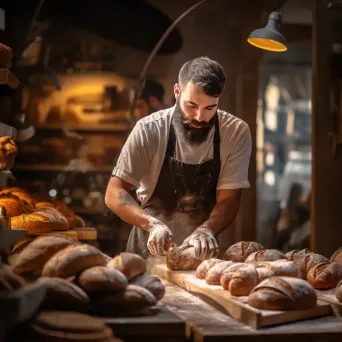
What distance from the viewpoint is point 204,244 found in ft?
10.2

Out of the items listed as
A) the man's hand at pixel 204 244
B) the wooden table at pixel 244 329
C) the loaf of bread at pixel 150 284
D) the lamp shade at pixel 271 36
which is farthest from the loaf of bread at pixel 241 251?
the lamp shade at pixel 271 36

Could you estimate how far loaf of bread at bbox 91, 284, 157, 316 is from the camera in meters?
1.97

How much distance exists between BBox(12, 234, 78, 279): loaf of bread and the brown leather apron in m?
1.62

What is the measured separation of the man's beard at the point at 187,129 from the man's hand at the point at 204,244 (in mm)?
706

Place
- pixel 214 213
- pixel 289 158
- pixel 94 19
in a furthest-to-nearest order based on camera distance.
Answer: pixel 289 158 < pixel 94 19 < pixel 214 213

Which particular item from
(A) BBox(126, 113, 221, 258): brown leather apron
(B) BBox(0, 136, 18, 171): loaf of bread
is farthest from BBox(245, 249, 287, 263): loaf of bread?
(B) BBox(0, 136, 18, 171): loaf of bread

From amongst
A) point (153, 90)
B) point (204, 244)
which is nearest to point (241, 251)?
point (204, 244)

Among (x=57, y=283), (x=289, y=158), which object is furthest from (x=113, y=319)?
(x=289, y=158)

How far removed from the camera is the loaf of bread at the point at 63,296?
6.11 ft

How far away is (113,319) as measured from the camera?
6.36 feet

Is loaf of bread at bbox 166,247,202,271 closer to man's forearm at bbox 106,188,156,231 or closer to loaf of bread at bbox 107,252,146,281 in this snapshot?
man's forearm at bbox 106,188,156,231

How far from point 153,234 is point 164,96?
13.2ft

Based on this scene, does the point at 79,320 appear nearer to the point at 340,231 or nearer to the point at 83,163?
the point at 340,231

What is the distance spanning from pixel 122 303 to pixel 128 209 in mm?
1610
